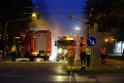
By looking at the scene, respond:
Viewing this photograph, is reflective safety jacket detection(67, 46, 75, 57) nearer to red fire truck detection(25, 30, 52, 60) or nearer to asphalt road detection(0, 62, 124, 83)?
asphalt road detection(0, 62, 124, 83)

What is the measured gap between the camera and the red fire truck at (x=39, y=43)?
50.2m

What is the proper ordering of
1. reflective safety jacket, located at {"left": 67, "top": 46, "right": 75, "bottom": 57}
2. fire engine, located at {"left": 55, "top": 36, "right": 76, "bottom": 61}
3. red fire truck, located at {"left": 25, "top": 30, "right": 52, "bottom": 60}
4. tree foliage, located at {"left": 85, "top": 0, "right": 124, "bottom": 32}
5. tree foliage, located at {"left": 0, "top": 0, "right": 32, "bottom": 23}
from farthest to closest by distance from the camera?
tree foliage, located at {"left": 0, "top": 0, "right": 32, "bottom": 23}
fire engine, located at {"left": 55, "top": 36, "right": 76, "bottom": 61}
red fire truck, located at {"left": 25, "top": 30, "right": 52, "bottom": 60}
tree foliage, located at {"left": 85, "top": 0, "right": 124, "bottom": 32}
reflective safety jacket, located at {"left": 67, "top": 46, "right": 75, "bottom": 57}

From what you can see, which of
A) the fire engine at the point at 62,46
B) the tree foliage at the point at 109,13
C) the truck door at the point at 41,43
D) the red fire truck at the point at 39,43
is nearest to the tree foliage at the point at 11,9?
the tree foliage at the point at 109,13

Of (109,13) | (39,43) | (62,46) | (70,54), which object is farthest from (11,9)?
(70,54)

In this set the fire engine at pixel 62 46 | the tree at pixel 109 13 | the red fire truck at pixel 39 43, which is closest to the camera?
the tree at pixel 109 13

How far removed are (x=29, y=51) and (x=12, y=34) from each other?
33.3 m

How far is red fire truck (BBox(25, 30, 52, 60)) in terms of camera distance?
50.2 metres

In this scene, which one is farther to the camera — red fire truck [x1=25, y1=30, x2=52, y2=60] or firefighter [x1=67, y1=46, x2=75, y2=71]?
red fire truck [x1=25, y1=30, x2=52, y2=60]

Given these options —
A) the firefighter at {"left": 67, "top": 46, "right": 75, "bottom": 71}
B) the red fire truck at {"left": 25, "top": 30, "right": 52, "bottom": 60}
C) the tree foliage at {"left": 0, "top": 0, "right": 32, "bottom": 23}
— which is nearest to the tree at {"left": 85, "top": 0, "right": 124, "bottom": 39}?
the red fire truck at {"left": 25, "top": 30, "right": 52, "bottom": 60}

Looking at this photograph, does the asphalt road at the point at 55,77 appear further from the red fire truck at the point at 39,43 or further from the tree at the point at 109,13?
the red fire truck at the point at 39,43

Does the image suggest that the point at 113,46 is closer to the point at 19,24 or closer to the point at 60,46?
the point at 19,24

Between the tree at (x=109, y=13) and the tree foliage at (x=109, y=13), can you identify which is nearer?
the tree at (x=109, y=13)

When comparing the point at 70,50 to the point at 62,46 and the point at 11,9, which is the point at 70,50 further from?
the point at 11,9

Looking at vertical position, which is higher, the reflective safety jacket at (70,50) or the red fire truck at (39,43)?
the red fire truck at (39,43)
